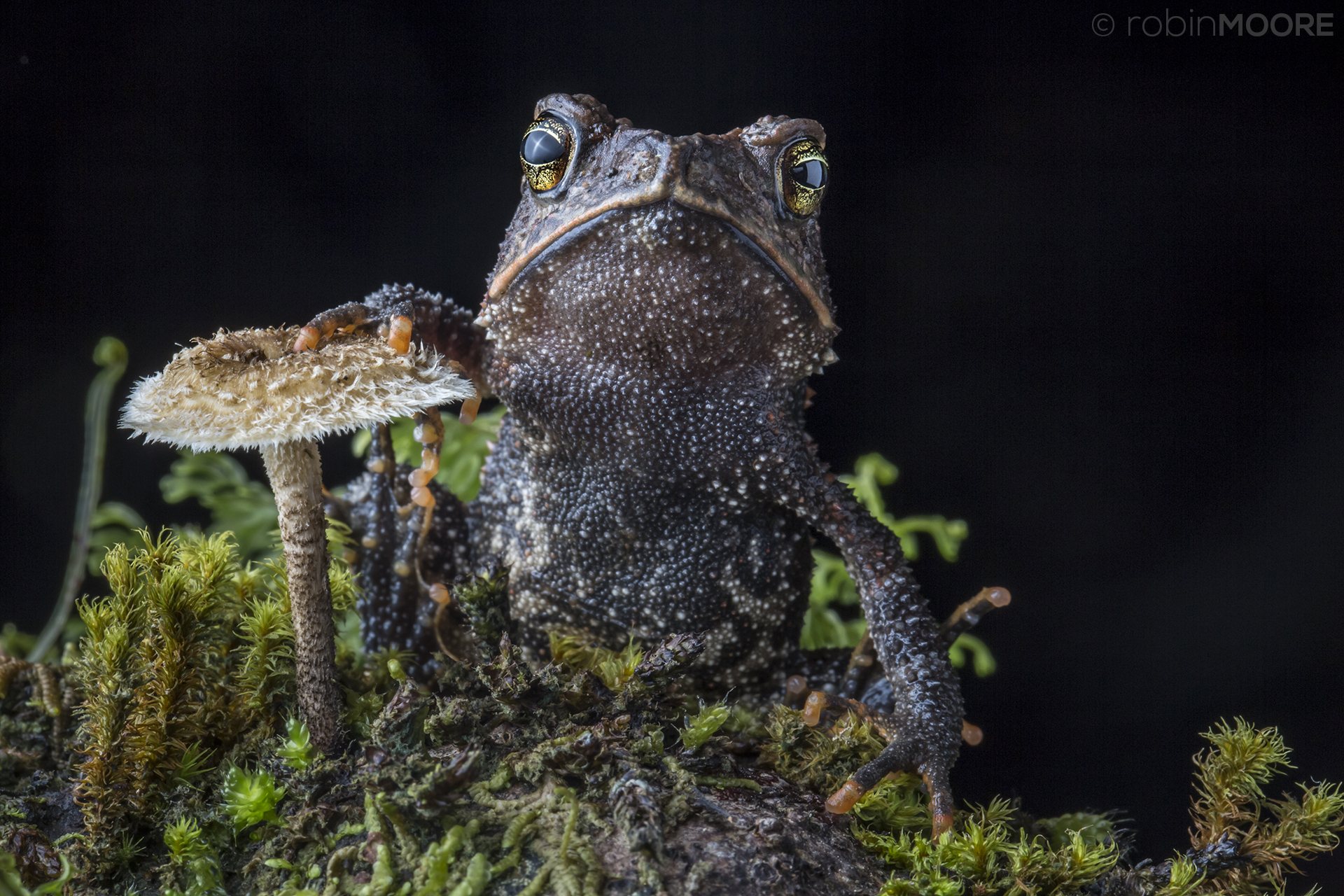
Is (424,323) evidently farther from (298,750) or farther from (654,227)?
(298,750)

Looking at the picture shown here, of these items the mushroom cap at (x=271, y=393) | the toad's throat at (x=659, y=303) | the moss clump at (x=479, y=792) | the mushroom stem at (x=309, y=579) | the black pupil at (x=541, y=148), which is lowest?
the moss clump at (x=479, y=792)

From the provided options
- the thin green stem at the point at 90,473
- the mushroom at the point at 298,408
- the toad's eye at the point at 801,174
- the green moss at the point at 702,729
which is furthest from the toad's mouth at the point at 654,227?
the thin green stem at the point at 90,473

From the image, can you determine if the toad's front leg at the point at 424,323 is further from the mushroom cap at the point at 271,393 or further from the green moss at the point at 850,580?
the green moss at the point at 850,580

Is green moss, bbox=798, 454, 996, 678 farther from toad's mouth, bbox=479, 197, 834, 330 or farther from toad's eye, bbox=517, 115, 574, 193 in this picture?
toad's eye, bbox=517, 115, 574, 193

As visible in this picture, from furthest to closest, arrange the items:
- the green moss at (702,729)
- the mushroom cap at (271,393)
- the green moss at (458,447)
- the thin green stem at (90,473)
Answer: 1. the green moss at (458,447)
2. the thin green stem at (90,473)
3. the green moss at (702,729)
4. the mushroom cap at (271,393)

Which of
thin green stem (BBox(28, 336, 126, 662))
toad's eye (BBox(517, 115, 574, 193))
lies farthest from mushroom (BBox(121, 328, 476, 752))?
thin green stem (BBox(28, 336, 126, 662))

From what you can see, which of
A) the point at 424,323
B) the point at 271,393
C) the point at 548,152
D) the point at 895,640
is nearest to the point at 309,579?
the point at 271,393
